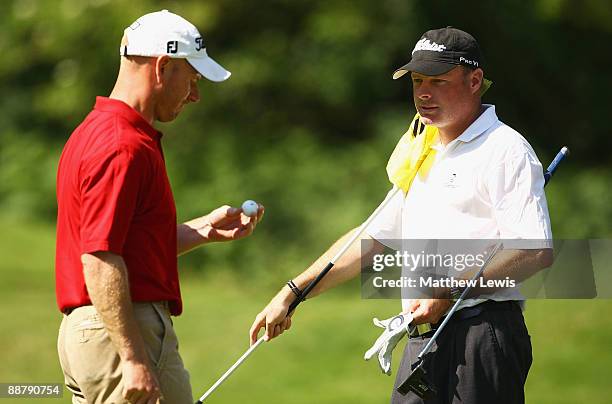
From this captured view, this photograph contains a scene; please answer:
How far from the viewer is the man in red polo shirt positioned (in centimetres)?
360

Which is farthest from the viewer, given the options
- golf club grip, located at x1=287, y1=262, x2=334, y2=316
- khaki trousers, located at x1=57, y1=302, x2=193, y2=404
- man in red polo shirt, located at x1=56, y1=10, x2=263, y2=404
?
golf club grip, located at x1=287, y1=262, x2=334, y2=316

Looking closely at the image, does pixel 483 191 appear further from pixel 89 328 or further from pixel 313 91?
pixel 313 91

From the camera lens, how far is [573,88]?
45.7ft

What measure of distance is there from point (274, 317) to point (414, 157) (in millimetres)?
Answer: 795

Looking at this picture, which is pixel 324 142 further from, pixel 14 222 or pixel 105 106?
pixel 105 106

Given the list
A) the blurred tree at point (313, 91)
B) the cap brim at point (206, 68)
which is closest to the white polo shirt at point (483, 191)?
the cap brim at point (206, 68)

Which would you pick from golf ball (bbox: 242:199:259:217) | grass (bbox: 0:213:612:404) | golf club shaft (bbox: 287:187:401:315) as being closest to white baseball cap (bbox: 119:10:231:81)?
golf ball (bbox: 242:199:259:217)

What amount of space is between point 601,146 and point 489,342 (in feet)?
35.2

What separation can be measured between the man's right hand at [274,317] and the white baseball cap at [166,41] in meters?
0.88

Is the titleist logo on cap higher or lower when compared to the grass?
higher

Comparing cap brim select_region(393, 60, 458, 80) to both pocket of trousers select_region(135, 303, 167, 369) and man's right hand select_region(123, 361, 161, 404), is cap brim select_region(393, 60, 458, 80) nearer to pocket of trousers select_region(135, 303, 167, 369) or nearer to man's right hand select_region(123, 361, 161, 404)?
pocket of trousers select_region(135, 303, 167, 369)

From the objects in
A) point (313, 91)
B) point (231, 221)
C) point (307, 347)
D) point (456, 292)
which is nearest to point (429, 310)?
point (456, 292)

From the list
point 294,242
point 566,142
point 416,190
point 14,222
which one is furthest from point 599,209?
point 416,190

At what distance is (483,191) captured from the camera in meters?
3.86
